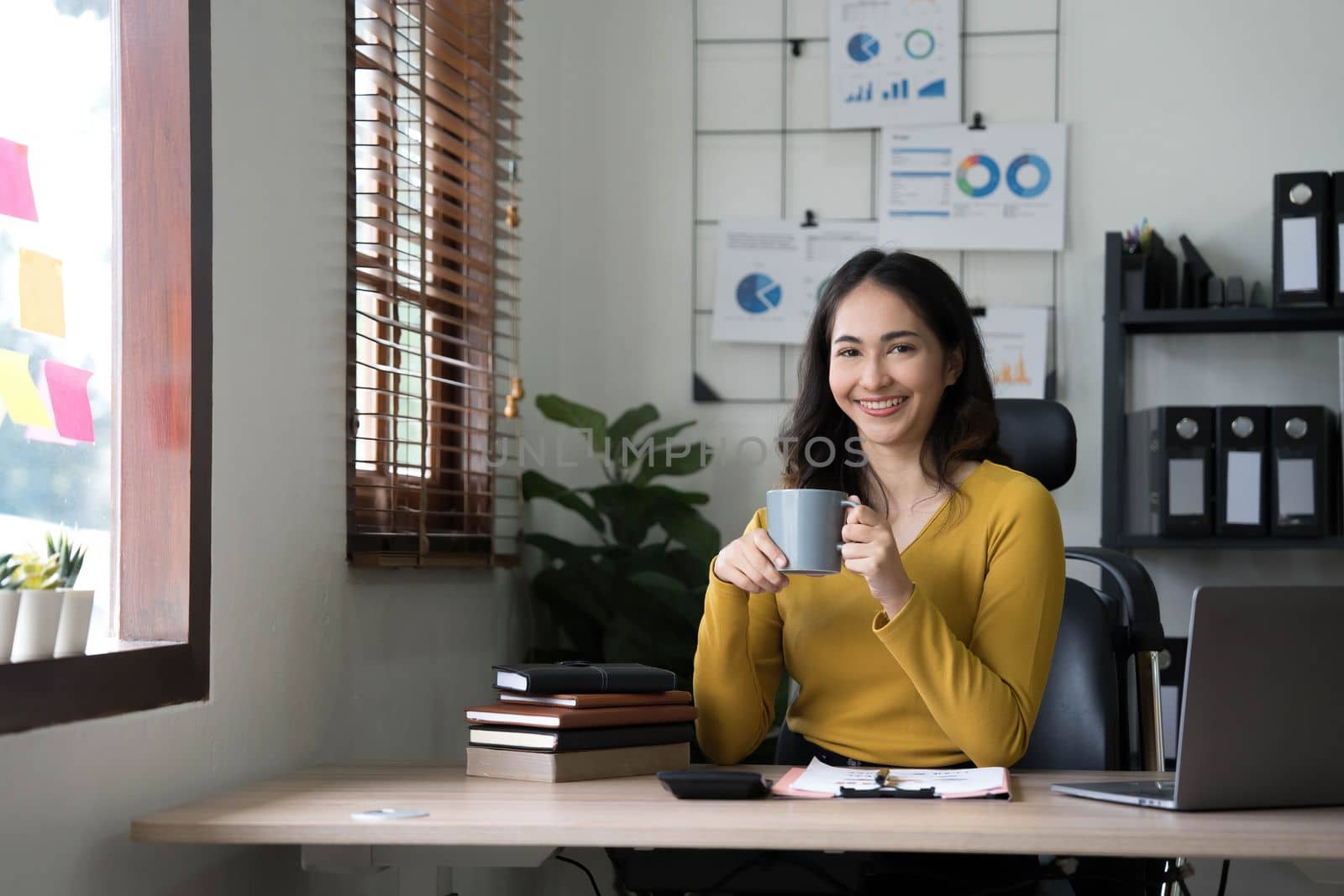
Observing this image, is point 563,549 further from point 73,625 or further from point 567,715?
point 73,625

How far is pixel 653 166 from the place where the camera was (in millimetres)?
3158

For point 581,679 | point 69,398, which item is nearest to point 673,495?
point 581,679

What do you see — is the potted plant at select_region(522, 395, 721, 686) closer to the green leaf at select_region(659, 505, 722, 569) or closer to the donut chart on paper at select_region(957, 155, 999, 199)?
the green leaf at select_region(659, 505, 722, 569)

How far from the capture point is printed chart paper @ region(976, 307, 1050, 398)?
117 inches

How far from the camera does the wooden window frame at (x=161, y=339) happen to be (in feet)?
4.64

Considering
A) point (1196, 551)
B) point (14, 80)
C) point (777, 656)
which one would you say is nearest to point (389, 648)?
point (777, 656)

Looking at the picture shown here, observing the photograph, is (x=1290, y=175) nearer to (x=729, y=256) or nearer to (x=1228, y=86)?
(x=1228, y=86)

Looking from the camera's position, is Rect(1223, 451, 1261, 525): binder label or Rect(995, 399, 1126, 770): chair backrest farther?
Rect(1223, 451, 1261, 525): binder label

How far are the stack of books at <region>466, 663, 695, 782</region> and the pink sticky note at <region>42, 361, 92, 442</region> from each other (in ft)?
1.66

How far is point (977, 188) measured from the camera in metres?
3.02

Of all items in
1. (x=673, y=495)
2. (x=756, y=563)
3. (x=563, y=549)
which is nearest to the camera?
(x=756, y=563)

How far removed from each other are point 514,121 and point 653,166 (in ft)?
1.56

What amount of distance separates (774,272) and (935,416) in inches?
55.6

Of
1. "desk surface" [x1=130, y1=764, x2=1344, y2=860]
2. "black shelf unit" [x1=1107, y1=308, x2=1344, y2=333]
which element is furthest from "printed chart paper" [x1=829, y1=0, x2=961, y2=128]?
"desk surface" [x1=130, y1=764, x2=1344, y2=860]
